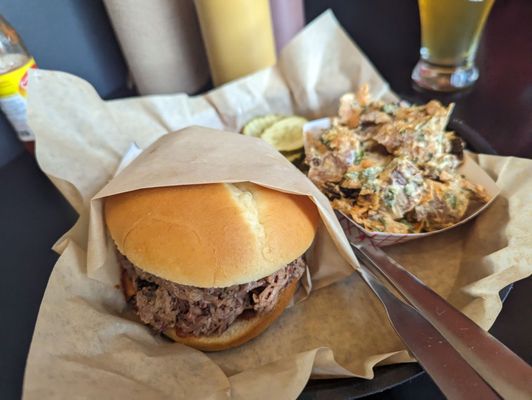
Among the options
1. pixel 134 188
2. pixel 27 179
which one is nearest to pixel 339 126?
pixel 134 188

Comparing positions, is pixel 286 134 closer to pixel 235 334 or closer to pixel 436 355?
pixel 235 334

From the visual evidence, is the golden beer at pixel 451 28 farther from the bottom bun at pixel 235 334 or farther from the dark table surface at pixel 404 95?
the bottom bun at pixel 235 334

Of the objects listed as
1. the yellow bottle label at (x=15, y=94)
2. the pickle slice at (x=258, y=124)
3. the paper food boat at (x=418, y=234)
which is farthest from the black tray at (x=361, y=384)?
the yellow bottle label at (x=15, y=94)

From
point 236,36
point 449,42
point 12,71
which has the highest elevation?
point 12,71

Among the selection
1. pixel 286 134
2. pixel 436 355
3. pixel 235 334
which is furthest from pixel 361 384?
pixel 286 134

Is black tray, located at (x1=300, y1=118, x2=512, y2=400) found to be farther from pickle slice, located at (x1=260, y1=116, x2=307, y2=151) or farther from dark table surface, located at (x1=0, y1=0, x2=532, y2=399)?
pickle slice, located at (x1=260, y1=116, x2=307, y2=151)

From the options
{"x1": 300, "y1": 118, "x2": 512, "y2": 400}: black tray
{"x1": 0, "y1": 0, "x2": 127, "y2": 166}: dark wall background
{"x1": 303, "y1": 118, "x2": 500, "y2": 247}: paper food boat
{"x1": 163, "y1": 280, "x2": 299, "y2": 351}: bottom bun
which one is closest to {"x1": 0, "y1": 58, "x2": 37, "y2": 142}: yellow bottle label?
{"x1": 0, "y1": 0, "x2": 127, "y2": 166}: dark wall background
